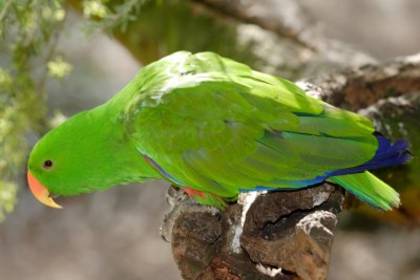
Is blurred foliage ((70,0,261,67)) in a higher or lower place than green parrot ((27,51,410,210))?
lower

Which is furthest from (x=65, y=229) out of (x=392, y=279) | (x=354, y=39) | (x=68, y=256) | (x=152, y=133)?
(x=152, y=133)

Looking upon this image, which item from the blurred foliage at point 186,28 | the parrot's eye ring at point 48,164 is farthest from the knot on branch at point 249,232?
the blurred foliage at point 186,28

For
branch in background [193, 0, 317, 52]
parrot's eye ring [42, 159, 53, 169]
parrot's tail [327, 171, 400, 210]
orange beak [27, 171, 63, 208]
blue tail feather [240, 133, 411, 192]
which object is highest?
blue tail feather [240, 133, 411, 192]

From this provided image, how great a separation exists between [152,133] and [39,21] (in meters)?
0.54

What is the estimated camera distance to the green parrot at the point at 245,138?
1.46m

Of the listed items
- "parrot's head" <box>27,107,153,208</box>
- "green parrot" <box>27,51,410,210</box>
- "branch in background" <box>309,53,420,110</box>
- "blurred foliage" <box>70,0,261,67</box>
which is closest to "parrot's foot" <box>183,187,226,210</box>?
"green parrot" <box>27,51,410,210</box>

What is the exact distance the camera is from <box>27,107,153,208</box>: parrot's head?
162cm

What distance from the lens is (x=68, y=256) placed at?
3.52m

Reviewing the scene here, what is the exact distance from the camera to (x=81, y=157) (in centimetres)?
163

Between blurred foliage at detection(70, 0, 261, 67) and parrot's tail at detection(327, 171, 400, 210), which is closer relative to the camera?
parrot's tail at detection(327, 171, 400, 210)

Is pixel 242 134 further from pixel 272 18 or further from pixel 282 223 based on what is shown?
pixel 272 18

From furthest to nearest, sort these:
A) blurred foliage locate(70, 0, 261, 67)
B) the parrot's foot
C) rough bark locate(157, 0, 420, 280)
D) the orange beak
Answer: blurred foliage locate(70, 0, 261, 67)
the orange beak
the parrot's foot
rough bark locate(157, 0, 420, 280)

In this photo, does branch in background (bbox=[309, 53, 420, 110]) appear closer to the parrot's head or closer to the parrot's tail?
the parrot's tail

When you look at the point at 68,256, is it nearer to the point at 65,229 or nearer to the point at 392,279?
the point at 65,229
